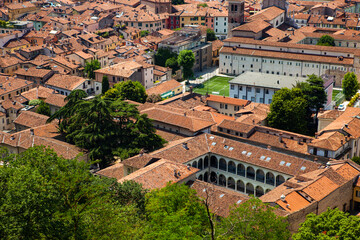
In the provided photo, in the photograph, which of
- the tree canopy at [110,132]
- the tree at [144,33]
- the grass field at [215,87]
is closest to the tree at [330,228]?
the tree canopy at [110,132]

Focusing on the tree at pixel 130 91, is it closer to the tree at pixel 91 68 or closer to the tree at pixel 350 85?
the tree at pixel 91 68

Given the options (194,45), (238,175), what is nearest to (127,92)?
(238,175)

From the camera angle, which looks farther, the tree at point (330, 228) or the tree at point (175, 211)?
the tree at point (330, 228)

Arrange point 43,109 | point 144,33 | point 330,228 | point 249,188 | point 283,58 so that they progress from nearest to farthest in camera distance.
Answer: point 330,228
point 249,188
point 43,109
point 283,58
point 144,33

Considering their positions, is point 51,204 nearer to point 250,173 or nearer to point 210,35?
point 250,173

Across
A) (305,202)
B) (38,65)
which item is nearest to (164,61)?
(38,65)

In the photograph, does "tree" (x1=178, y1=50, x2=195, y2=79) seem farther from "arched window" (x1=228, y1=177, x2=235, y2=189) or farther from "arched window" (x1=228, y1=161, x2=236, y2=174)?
"arched window" (x1=228, y1=177, x2=235, y2=189)

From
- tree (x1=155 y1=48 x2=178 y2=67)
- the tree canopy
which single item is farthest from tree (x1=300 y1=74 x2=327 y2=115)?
tree (x1=155 y1=48 x2=178 y2=67)
